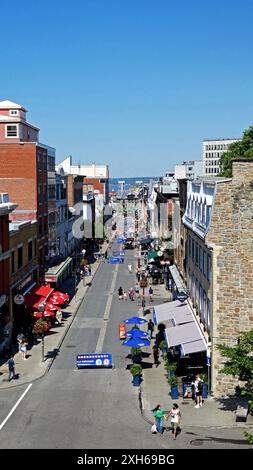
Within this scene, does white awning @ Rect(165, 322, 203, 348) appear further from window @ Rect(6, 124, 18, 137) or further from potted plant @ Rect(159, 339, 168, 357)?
window @ Rect(6, 124, 18, 137)

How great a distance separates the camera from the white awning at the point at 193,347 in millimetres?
35562

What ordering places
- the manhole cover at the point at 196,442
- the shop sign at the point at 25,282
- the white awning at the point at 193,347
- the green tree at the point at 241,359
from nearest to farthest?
1. the manhole cover at the point at 196,442
2. the green tree at the point at 241,359
3. the white awning at the point at 193,347
4. the shop sign at the point at 25,282

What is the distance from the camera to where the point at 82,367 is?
4103 centimetres

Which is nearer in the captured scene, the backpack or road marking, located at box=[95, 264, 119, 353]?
the backpack

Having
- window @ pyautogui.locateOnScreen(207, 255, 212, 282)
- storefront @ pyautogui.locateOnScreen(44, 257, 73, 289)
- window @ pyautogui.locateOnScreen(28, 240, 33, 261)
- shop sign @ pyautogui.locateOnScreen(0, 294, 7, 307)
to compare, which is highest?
window @ pyautogui.locateOnScreen(207, 255, 212, 282)

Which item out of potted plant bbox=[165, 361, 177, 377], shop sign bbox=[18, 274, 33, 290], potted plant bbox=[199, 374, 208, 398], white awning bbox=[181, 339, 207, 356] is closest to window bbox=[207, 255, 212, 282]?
white awning bbox=[181, 339, 207, 356]

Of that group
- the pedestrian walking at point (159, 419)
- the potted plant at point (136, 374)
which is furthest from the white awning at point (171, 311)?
the pedestrian walking at point (159, 419)

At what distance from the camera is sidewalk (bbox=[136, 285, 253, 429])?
30.1 meters

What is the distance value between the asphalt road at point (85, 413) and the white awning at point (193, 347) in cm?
343

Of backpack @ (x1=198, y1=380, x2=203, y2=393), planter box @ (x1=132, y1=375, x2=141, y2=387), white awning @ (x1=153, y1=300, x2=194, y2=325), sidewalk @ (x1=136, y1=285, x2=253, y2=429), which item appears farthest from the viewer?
white awning @ (x1=153, y1=300, x2=194, y2=325)

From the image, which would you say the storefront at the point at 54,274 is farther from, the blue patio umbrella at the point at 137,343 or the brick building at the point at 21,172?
the blue patio umbrella at the point at 137,343

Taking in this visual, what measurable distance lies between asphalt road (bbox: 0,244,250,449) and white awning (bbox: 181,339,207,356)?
11.3 feet
